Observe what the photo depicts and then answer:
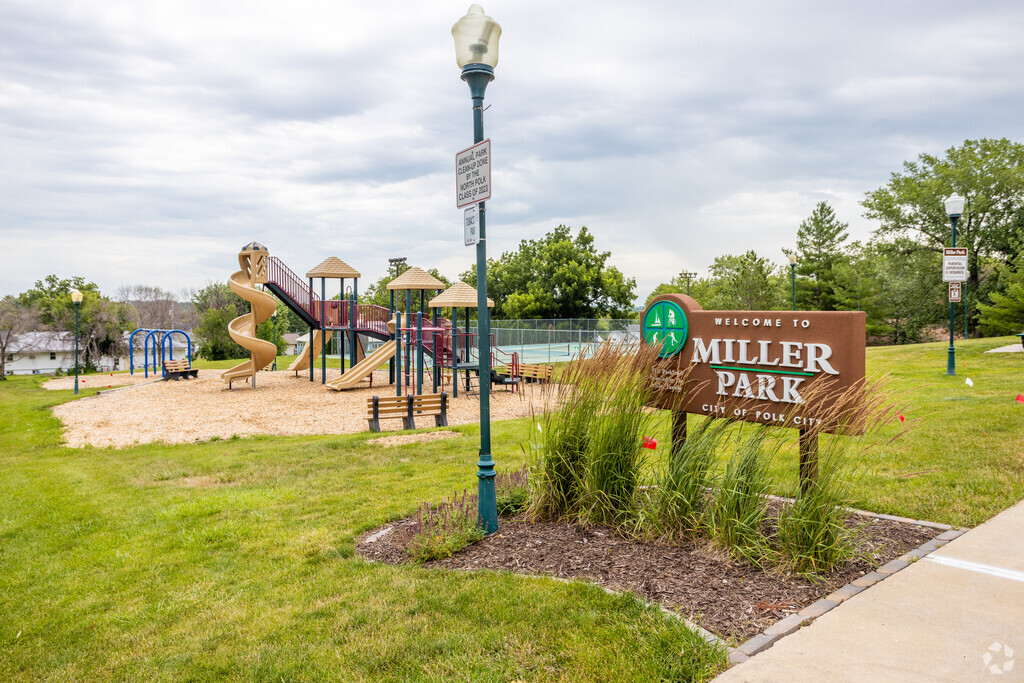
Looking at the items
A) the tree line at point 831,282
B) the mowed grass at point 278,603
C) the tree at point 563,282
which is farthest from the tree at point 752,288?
the mowed grass at point 278,603

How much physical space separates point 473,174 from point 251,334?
20831mm

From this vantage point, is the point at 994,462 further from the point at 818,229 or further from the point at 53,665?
the point at 818,229

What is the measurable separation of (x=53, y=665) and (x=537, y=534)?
3101 mm

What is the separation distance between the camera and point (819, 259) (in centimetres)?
5528

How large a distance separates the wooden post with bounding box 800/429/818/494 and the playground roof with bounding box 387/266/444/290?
642 inches

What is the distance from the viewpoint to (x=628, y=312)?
51.9m

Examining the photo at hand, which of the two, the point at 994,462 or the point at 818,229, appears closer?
the point at 994,462

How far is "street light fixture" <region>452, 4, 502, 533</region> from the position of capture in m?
5.10

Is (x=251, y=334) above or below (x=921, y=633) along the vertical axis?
above

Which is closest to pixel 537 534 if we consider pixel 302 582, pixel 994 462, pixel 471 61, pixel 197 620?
pixel 302 582

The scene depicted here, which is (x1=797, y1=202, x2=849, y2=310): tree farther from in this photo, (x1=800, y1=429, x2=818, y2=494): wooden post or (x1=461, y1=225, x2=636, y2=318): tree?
(x1=800, y1=429, x2=818, y2=494): wooden post

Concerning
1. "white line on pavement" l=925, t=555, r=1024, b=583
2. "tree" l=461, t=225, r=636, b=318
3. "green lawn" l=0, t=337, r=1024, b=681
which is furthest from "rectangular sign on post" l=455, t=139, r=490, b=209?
"tree" l=461, t=225, r=636, b=318

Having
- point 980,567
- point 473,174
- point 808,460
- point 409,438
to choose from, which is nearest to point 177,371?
point 409,438

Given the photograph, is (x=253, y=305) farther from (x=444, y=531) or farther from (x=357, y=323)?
(x=444, y=531)
